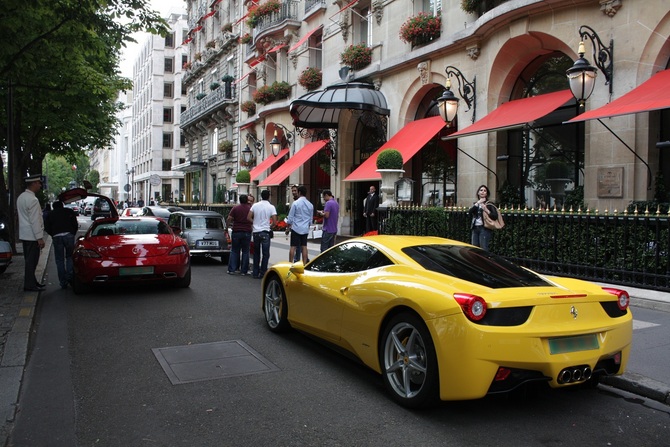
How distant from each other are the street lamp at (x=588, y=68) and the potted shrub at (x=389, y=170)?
5.39 meters

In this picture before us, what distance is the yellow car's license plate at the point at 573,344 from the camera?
3936mm

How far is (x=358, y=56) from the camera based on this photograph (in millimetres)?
21125

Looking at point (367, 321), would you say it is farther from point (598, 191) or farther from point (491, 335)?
point (598, 191)

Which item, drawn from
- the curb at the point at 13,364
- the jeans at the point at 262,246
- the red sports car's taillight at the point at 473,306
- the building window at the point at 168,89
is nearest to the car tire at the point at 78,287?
the curb at the point at 13,364

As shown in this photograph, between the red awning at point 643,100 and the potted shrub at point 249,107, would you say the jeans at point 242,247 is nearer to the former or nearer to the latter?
the red awning at point 643,100

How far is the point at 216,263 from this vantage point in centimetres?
1512

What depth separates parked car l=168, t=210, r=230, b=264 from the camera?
46.8 feet

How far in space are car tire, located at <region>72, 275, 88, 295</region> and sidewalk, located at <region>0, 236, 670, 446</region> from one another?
22.6 inches

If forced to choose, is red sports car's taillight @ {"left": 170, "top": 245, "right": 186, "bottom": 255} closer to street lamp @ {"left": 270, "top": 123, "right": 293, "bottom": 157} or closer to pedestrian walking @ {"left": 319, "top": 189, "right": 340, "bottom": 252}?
pedestrian walking @ {"left": 319, "top": 189, "right": 340, "bottom": 252}

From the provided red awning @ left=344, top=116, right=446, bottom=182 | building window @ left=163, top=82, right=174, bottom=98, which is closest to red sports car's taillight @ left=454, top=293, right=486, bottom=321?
red awning @ left=344, top=116, right=446, bottom=182

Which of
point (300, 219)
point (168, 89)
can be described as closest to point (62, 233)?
point (300, 219)

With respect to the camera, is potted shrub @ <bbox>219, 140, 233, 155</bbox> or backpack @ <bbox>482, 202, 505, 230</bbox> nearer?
backpack @ <bbox>482, 202, 505, 230</bbox>

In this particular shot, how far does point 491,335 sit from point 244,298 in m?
6.11

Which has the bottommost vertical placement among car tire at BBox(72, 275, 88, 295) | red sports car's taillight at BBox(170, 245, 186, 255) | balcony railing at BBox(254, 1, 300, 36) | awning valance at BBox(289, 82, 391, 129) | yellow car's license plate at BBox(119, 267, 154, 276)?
car tire at BBox(72, 275, 88, 295)
